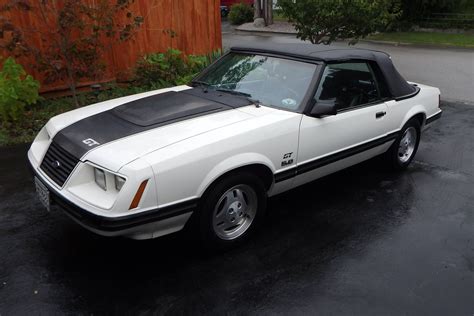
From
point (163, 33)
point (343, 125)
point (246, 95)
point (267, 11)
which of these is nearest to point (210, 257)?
point (246, 95)

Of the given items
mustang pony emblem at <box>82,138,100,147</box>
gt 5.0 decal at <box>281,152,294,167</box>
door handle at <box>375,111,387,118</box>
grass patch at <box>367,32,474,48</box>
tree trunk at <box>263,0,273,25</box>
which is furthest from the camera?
tree trunk at <box>263,0,273,25</box>

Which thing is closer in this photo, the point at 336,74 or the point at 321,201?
the point at 336,74

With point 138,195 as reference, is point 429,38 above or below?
below

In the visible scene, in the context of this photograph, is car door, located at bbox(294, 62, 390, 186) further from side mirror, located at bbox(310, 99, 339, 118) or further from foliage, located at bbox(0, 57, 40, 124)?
foliage, located at bbox(0, 57, 40, 124)

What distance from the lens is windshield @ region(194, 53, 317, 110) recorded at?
3896mm

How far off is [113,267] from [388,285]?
6.75 feet

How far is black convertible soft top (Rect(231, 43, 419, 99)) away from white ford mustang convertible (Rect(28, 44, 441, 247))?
0.01 meters

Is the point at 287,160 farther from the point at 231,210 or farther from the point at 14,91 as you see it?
the point at 14,91

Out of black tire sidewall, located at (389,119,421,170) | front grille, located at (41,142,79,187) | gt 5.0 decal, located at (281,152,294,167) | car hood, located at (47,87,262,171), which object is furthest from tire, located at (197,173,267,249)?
black tire sidewall, located at (389,119,421,170)

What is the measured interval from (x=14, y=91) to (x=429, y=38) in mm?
18265

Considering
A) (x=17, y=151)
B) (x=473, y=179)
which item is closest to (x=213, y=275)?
(x=473, y=179)

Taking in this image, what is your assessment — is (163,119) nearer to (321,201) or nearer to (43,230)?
(43,230)

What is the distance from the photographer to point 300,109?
3.75 meters

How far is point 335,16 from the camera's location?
8.96 metres
